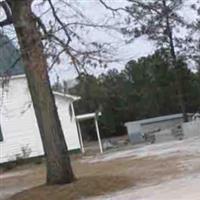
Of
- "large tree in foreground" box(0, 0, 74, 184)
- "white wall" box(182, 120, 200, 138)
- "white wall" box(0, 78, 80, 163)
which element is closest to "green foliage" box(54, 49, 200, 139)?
"white wall" box(182, 120, 200, 138)

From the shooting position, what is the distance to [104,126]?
2522 inches

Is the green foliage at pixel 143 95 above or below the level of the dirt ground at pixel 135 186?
above

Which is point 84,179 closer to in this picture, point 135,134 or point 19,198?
point 19,198

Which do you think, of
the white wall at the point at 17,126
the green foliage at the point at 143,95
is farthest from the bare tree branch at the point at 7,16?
the green foliage at the point at 143,95

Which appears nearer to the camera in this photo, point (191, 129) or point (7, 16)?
point (7, 16)

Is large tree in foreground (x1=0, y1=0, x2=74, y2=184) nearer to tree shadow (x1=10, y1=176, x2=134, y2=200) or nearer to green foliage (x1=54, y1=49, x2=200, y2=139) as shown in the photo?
tree shadow (x1=10, y1=176, x2=134, y2=200)

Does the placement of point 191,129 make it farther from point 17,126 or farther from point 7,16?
point 7,16

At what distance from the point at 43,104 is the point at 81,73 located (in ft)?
4.40

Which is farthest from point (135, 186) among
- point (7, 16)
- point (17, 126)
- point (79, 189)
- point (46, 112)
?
point (17, 126)

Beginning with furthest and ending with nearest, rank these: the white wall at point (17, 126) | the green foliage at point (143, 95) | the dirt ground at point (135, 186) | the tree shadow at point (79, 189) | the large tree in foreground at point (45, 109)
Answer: the green foliage at point (143, 95), the white wall at point (17, 126), the large tree in foreground at point (45, 109), the tree shadow at point (79, 189), the dirt ground at point (135, 186)

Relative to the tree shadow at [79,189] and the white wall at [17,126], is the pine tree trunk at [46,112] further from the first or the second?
the white wall at [17,126]

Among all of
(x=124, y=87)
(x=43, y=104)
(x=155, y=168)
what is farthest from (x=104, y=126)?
(x=43, y=104)

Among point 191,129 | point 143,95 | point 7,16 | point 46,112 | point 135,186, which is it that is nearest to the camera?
point 135,186

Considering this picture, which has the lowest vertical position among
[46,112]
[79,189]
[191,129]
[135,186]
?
[135,186]
